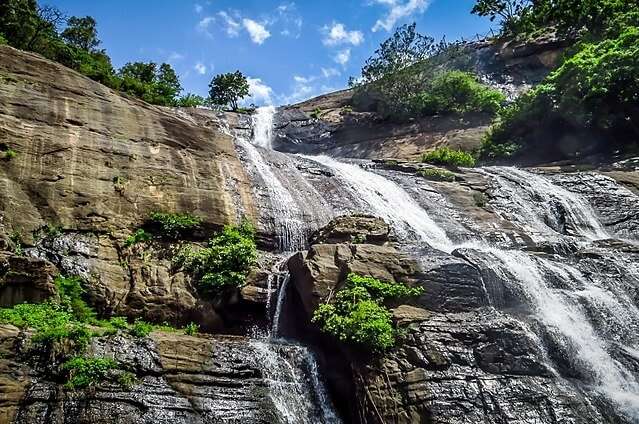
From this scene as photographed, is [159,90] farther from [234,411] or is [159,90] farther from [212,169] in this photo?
[234,411]

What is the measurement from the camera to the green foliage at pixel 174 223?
49.0 feet

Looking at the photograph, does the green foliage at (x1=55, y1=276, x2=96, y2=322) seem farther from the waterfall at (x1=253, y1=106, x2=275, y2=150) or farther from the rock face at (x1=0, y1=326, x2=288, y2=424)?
the waterfall at (x1=253, y1=106, x2=275, y2=150)

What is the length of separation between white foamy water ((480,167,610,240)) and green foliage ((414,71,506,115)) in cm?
1469

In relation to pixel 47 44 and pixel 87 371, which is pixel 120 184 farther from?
pixel 47 44

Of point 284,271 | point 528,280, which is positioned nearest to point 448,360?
point 528,280

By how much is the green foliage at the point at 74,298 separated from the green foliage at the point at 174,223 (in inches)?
121

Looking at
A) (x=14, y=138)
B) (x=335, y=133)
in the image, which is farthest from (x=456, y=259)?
(x=335, y=133)

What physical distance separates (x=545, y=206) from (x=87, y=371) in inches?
740

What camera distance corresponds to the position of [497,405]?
984cm

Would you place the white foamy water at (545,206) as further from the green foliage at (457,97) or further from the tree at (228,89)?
the tree at (228,89)

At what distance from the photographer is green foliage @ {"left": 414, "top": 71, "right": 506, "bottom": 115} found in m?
37.3

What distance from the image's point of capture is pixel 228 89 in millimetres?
47250

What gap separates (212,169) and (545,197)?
14.0 metres

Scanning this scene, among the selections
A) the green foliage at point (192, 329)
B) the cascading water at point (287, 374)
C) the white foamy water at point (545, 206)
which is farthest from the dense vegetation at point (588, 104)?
the green foliage at point (192, 329)
